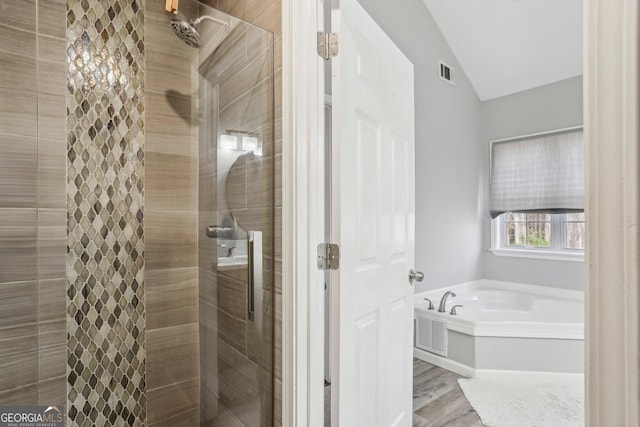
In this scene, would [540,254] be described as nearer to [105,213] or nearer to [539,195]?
[539,195]

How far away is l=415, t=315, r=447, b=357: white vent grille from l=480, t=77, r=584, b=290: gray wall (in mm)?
1415

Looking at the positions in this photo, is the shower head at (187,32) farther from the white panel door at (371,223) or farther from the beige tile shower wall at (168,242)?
the white panel door at (371,223)

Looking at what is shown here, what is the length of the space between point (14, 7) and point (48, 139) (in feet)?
1.56

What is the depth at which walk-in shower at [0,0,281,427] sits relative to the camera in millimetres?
1290

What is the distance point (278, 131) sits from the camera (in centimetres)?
124

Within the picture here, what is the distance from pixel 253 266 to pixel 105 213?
2.39 feet

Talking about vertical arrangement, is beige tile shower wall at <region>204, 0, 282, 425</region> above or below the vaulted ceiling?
below

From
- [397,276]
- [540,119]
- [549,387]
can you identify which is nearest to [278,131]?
[397,276]

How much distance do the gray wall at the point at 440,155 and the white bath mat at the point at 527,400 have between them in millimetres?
923

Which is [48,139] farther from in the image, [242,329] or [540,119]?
[540,119]

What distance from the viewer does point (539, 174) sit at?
3652 mm

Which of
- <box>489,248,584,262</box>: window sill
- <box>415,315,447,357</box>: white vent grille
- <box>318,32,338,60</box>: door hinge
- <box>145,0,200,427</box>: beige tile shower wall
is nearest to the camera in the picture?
<box>318,32,338,60</box>: door hinge

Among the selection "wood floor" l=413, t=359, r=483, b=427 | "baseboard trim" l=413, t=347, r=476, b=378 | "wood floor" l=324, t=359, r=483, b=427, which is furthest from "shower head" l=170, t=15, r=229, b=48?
"baseboard trim" l=413, t=347, r=476, b=378

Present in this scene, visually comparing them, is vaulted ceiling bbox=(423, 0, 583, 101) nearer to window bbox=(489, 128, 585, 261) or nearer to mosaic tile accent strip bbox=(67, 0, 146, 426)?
window bbox=(489, 128, 585, 261)
